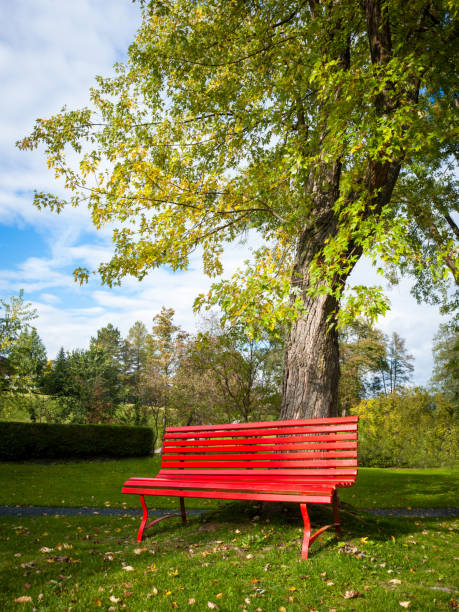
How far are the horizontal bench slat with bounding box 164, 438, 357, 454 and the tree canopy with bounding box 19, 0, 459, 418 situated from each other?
811 mm

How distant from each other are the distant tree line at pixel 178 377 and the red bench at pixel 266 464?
1298mm

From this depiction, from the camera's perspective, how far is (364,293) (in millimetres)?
4570

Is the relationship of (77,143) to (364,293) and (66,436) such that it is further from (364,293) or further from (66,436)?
(66,436)

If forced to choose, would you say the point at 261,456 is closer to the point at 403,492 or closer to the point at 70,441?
the point at 403,492

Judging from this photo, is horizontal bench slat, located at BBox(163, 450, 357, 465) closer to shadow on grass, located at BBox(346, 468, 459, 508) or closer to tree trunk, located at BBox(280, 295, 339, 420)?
tree trunk, located at BBox(280, 295, 339, 420)

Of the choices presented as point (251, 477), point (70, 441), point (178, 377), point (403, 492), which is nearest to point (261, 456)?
point (251, 477)

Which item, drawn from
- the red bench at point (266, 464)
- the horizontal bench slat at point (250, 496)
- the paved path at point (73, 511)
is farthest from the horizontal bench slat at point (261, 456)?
the paved path at point (73, 511)

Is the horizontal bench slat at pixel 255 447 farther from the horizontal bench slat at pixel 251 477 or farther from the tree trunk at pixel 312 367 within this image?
the tree trunk at pixel 312 367

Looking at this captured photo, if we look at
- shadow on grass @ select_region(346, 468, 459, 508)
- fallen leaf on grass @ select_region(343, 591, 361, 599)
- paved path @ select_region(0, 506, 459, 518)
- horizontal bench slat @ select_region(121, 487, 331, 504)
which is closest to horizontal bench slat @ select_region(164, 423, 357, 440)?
horizontal bench slat @ select_region(121, 487, 331, 504)

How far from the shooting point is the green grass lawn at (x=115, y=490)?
797cm

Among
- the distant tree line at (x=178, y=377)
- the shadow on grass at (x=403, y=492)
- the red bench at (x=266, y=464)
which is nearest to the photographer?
the red bench at (x=266, y=464)

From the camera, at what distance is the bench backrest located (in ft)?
13.4

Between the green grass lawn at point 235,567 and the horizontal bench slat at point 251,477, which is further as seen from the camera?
the horizontal bench slat at point 251,477

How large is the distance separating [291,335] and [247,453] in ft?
5.60
